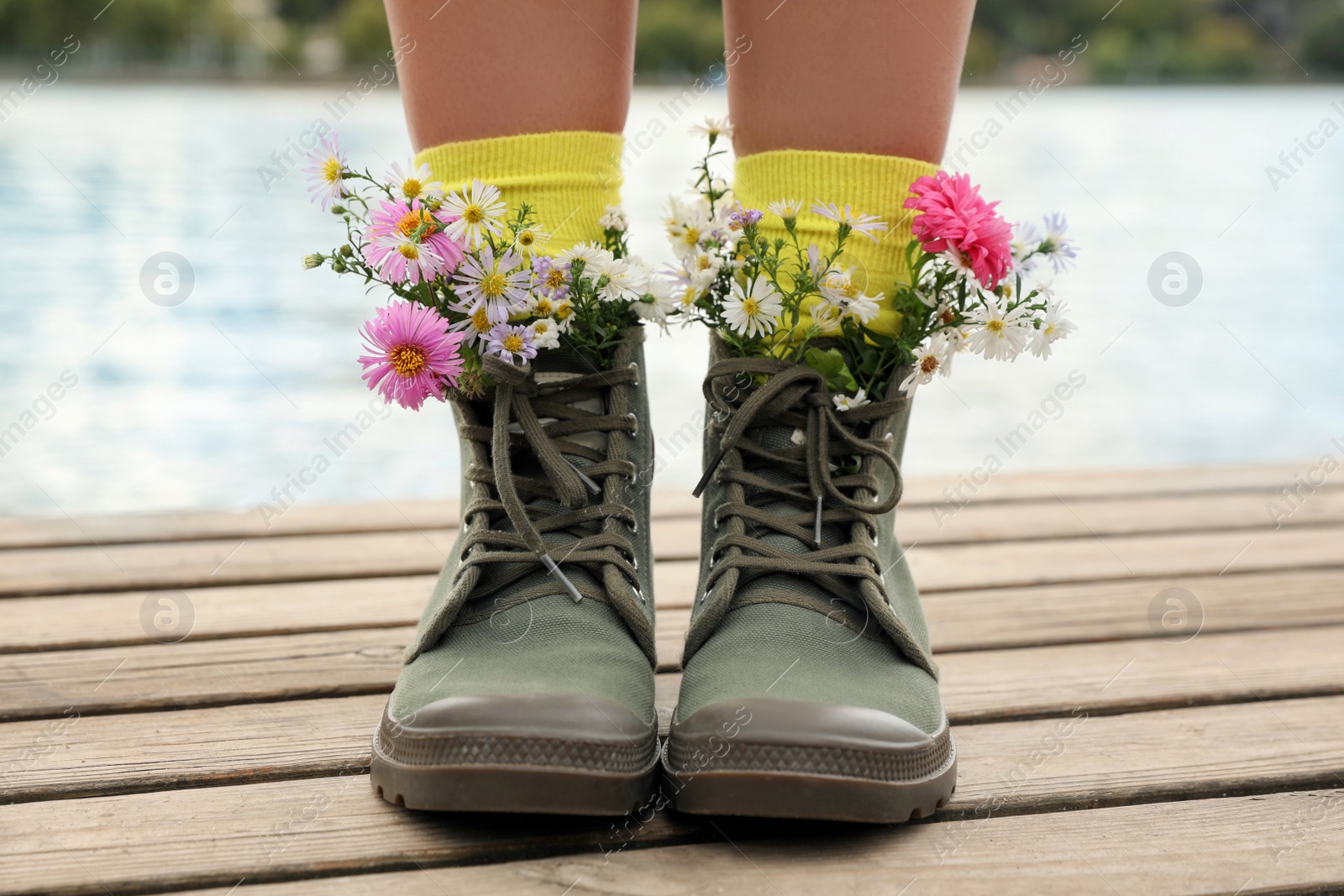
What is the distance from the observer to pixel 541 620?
84 centimetres

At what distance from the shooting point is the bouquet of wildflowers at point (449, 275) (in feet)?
2.73

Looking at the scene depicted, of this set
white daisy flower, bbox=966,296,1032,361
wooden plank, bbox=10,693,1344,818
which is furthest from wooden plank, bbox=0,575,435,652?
white daisy flower, bbox=966,296,1032,361

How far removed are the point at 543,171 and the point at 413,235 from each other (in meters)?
0.13

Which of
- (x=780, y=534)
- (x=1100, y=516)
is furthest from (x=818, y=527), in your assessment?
(x=1100, y=516)

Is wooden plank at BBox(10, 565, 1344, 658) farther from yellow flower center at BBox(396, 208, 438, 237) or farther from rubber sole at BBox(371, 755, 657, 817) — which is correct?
yellow flower center at BBox(396, 208, 438, 237)

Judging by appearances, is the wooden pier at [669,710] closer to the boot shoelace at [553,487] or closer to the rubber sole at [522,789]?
the rubber sole at [522,789]

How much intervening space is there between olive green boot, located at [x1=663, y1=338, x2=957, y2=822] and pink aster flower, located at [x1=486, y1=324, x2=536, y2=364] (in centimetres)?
16

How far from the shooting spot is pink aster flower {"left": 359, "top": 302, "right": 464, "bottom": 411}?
32.7 inches

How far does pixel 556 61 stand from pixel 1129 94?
27.4m

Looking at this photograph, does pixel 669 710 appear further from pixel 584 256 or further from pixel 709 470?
pixel 584 256

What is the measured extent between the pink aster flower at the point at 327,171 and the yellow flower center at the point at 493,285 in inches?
4.9

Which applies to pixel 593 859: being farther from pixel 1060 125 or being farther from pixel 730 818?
pixel 1060 125

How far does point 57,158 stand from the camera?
259 inches

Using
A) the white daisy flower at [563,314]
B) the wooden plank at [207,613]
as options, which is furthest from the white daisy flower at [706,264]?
the wooden plank at [207,613]
